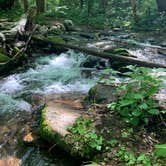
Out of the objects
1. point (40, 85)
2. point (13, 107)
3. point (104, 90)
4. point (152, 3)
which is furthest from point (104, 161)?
point (152, 3)

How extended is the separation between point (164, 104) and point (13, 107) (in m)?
3.29

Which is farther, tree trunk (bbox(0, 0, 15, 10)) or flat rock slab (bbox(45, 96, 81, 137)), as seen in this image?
tree trunk (bbox(0, 0, 15, 10))

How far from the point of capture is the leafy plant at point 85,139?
13.9 feet

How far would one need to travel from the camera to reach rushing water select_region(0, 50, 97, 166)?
15.9 feet

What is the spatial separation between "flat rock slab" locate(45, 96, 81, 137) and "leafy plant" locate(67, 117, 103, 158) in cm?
15

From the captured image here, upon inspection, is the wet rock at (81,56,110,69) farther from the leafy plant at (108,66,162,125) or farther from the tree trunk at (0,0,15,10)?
the tree trunk at (0,0,15,10)

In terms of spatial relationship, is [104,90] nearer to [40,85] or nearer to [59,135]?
[59,135]

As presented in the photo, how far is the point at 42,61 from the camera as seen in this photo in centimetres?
1073

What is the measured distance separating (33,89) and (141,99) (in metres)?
3.96

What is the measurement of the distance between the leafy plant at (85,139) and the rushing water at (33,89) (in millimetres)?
298

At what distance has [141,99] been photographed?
459cm

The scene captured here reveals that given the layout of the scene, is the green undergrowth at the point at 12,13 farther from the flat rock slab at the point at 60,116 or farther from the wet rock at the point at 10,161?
the wet rock at the point at 10,161

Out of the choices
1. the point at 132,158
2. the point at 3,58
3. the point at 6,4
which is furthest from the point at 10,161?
the point at 6,4

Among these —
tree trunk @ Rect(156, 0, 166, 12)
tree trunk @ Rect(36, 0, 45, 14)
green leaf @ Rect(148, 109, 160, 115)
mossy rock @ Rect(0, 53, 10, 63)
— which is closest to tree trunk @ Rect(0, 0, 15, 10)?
tree trunk @ Rect(36, 0, 45, 14)
